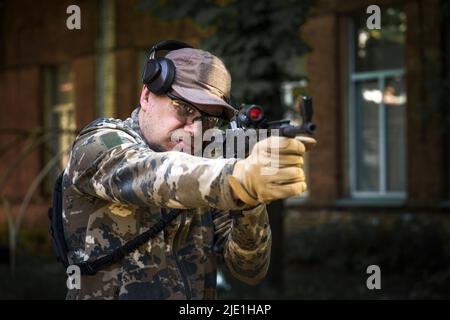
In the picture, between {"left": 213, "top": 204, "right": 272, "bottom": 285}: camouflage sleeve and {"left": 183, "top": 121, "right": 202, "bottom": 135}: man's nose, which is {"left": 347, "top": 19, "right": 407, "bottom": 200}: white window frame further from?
{"left": 183, "top": 121, "right": 202, "bottom": 135}: man's nose

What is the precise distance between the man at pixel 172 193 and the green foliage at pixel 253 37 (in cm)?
400

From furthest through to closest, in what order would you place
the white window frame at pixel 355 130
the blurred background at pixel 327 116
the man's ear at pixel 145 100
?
the white window frame at pixel 355 130 → the blurred background at pixel 327 116 → the man's ear at pixel 145 100

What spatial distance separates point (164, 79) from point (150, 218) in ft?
1.46

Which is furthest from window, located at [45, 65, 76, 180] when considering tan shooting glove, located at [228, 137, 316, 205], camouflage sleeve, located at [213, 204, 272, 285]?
tan shooting glove, located at [228, 137, 316, 205]

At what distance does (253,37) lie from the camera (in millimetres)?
6441

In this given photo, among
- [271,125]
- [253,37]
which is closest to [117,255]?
[271,125]

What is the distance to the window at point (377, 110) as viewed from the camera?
9.97 meters

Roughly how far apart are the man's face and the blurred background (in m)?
3.82

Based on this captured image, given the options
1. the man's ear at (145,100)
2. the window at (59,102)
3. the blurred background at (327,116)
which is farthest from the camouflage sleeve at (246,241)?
the window at (59,102)

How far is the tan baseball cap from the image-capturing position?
2180 mm

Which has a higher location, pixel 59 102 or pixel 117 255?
pixel 59 102

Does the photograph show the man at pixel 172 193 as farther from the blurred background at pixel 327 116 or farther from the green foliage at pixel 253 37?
the green foliage at pixel 253 37

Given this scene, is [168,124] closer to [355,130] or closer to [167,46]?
[167,46]
